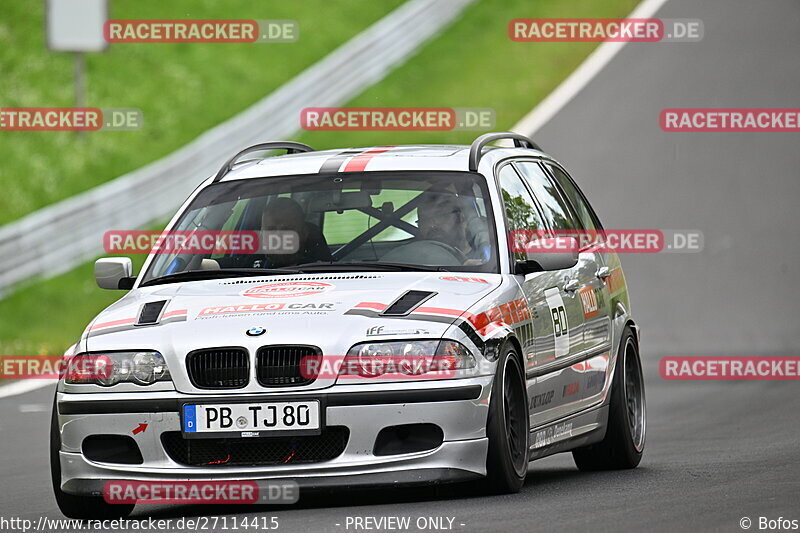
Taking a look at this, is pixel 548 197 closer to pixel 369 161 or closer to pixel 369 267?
pixel 369 161

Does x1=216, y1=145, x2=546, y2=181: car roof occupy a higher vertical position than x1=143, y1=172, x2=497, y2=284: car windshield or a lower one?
higher

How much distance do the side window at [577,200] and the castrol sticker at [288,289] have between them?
2.73m

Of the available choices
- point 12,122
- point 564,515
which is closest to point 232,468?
point 564,515

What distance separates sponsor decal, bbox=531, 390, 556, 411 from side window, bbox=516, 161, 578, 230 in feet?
4.27

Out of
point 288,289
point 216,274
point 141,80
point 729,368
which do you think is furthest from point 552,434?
point 141,80

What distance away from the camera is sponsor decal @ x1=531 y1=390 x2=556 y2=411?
858 centimetres

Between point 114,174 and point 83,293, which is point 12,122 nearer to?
point 114,174

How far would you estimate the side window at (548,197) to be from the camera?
393 inches

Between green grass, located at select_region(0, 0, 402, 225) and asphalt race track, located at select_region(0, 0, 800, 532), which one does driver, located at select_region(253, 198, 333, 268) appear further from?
green grass, located at select_region(0, 0, 402, 225)

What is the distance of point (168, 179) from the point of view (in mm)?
22828

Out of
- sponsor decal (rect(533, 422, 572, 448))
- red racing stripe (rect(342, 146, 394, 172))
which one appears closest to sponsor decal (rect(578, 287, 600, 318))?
sponsor decal (rect(533, 422, 572, 448))

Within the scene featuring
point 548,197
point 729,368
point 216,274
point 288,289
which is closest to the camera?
point 288,289

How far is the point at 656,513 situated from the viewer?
752cm

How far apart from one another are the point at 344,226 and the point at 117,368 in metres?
1.74
